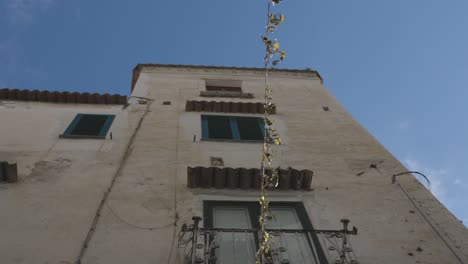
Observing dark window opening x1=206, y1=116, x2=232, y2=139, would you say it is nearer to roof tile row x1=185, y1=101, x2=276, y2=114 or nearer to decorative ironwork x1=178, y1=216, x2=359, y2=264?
roof tile row x1=185, y1=101, x2=276, y2=114

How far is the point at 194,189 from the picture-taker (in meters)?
6.50

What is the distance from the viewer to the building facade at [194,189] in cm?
521

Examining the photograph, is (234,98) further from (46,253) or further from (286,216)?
(46,253)

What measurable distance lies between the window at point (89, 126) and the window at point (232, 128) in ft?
5.80

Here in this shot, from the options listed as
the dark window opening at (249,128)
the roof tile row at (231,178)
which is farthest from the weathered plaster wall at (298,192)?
the dark window opening at (249,128)

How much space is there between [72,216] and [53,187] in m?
0.84

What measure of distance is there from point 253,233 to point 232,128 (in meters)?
3.77

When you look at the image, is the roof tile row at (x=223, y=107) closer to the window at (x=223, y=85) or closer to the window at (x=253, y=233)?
the window at (x=223, y=85)

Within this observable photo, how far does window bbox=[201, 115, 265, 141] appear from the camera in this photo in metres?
8.62

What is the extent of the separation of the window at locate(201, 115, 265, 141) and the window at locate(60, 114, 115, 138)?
177cm

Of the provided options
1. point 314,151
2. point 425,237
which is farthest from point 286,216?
point 314,151

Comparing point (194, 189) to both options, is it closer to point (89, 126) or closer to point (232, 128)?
point (232, 128)

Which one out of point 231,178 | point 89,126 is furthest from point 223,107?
point 231,178

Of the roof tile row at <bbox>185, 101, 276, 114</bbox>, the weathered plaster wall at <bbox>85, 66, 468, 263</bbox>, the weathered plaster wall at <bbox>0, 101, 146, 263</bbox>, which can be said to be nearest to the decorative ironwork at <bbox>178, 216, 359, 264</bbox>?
the weathered plaster wall at <bbox>85, 66, 468, 263</bbox>
